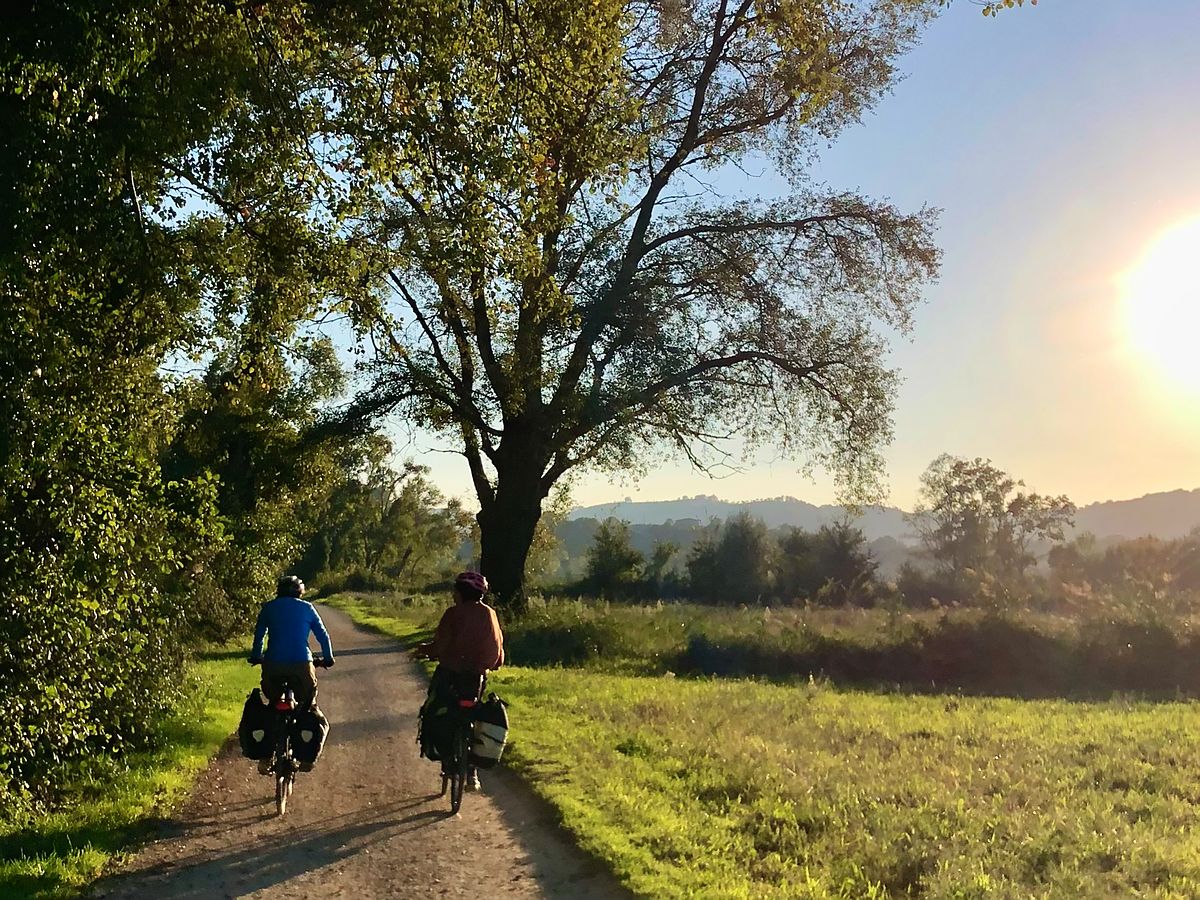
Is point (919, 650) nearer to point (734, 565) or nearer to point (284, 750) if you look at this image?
point (284, 750)

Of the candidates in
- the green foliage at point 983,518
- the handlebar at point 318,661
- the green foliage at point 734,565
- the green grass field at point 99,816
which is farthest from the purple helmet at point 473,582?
the green foliage at point 983,518

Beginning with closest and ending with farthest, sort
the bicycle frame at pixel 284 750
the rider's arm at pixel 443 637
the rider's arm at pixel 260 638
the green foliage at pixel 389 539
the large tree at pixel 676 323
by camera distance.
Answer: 1. the bicycle frame at pixel 284 750
2. the rider's arm at pixel 260 638
3. the rider's arm at pixel 443 637
4. the large tree at pixel 676 323
5. the green foliage at pixel 389 539

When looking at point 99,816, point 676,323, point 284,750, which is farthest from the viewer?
point 676,323

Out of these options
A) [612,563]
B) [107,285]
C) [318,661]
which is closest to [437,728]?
[318,661]

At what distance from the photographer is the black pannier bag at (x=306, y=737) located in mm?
7723

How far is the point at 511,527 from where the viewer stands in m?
23.9

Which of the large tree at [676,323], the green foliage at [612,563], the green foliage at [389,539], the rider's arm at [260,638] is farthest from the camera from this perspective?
the green foliage at [389,539]

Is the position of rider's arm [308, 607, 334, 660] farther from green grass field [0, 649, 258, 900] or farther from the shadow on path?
green grass field [0, 649, 258, 900]

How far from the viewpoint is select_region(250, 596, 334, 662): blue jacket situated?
308 inches

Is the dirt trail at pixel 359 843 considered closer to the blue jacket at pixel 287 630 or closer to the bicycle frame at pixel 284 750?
the bicycle frame at pixel 284 750

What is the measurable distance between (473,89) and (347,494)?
52354 millimetres

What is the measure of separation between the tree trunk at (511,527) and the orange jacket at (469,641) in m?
15.7

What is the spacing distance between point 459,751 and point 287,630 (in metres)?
1.89

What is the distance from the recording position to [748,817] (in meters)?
7.45
